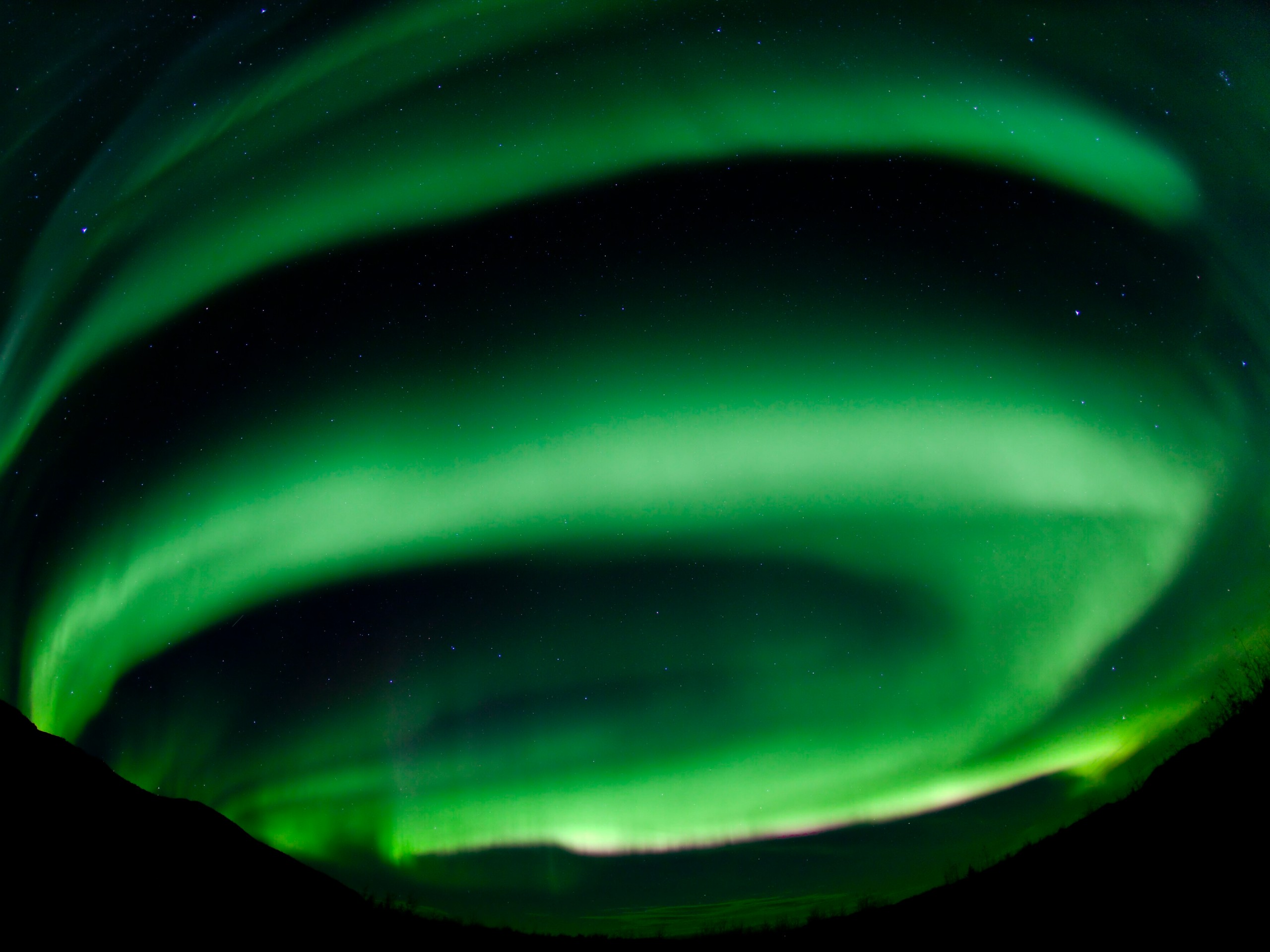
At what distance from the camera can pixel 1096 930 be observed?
8.41 metres

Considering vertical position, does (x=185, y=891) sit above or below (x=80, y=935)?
below

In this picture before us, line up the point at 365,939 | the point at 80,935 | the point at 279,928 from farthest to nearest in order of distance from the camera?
the point at 365,939
the point at 279,928
the point at 80,935

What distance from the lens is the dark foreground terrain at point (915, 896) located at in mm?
8227

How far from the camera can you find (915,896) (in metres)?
18.6

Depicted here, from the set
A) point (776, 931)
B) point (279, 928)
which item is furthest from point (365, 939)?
point (776, 931)

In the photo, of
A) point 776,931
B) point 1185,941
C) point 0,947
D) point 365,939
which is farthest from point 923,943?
point 0,947

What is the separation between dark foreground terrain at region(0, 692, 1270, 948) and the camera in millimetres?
8227

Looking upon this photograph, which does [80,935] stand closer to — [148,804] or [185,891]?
[185,891]

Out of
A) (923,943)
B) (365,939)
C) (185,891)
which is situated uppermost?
(923,943)

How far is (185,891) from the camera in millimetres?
12398

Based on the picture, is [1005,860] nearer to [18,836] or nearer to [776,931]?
[776,931]

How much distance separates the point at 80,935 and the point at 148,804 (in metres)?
13.7

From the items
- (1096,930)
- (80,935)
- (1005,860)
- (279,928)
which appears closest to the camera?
(1096,930)

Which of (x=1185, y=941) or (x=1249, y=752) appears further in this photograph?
(x=1249, y=752)
